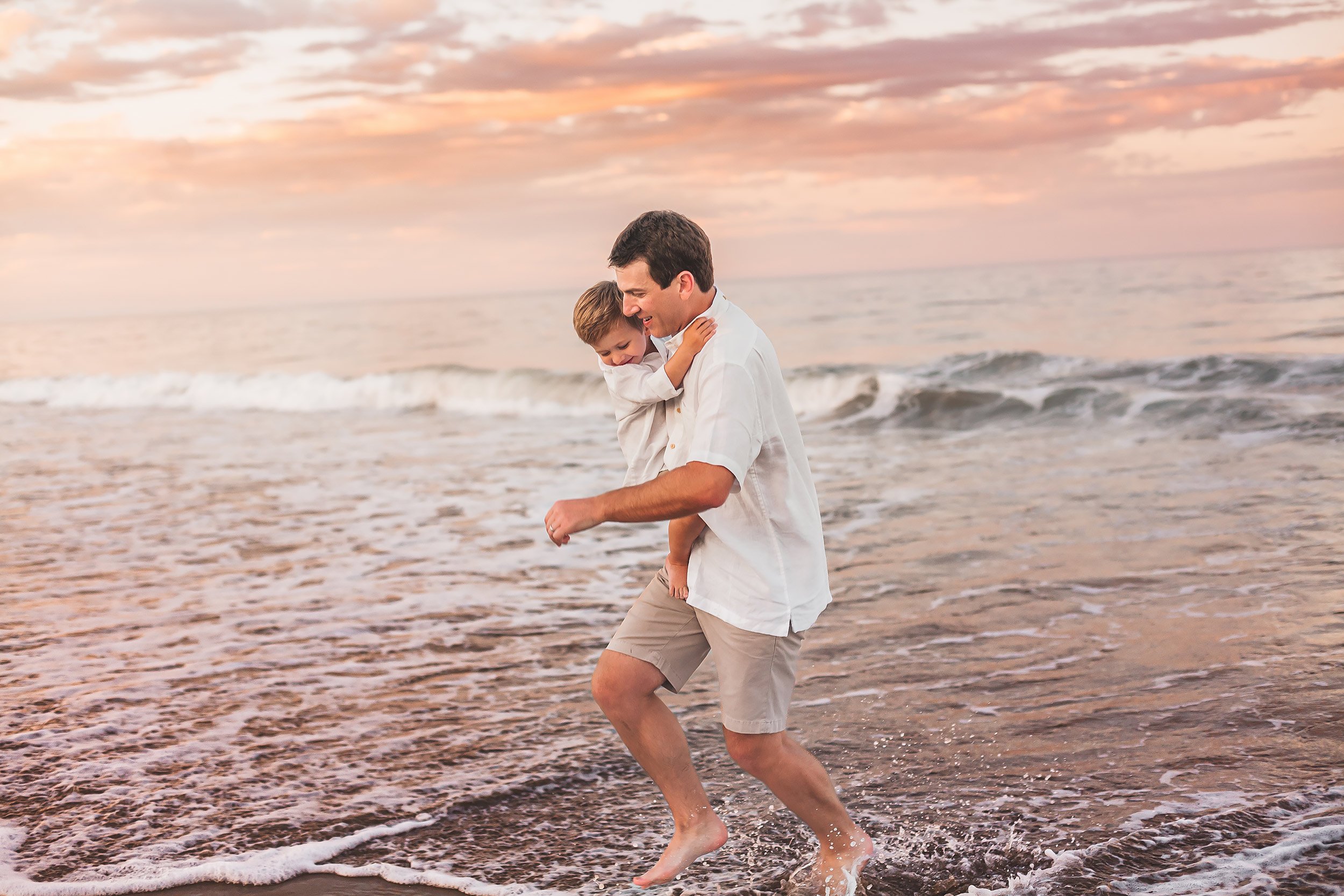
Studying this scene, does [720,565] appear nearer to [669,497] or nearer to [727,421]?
[669,497]

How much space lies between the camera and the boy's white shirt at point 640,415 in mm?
3344

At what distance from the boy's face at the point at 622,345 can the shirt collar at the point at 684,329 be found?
0.06 meters

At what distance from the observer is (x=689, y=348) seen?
10.3 feet

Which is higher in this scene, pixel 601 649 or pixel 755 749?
pixel 755 749

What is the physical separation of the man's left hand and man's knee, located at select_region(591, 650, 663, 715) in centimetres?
59

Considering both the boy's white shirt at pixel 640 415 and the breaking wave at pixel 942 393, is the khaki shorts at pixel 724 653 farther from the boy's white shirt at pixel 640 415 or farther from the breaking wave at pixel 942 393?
the breaking wave at pixel 942 393

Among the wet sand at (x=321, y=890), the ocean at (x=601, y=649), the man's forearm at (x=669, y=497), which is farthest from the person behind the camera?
the ocean at (x=601, y=649)

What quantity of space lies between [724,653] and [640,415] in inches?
30.6

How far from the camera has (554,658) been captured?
6.21 meters

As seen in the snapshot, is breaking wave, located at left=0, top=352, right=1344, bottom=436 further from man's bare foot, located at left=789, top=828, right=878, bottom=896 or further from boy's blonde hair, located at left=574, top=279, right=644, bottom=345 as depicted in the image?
boy's blonde hair, located at left=574, top=279, right=644, bottom=345

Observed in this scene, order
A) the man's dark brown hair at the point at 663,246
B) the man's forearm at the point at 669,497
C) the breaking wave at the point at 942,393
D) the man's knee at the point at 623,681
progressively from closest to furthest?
the man's forearm at the point at 669,497 → the man's dark brown hair at the point at 663,246 → the man's knee at the point at 623,681 → the breaking wave at the point at 942,393

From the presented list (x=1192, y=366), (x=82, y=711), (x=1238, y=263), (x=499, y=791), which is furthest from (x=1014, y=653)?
(x=1238, y=263)

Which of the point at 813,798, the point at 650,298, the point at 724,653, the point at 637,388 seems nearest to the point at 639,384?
the point at 637,388

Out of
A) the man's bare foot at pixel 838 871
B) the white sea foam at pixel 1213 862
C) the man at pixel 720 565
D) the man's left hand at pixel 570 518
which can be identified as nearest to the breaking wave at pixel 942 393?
the white sea foam at pixel 1213 862
